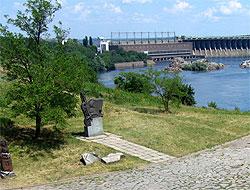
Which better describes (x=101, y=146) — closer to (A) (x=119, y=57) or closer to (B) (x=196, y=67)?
(B) (x=196, y=67)

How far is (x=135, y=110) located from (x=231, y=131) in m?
7.71

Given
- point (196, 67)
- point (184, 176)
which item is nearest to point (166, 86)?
point (184, 176)

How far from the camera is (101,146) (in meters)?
15.4

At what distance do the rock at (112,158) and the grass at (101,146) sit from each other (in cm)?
18

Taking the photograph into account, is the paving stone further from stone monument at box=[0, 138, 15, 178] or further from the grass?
stone monument at box=[0, 138, 15, 178]

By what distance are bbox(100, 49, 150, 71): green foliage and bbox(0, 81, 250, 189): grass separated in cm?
8342

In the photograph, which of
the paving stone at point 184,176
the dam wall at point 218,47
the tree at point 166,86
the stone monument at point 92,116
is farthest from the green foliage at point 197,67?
the paving stone at point 184,176

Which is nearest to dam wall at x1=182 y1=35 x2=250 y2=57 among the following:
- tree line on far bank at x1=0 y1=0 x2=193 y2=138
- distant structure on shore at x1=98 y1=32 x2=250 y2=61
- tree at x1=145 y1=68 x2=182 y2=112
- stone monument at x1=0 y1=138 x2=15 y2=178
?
distant structure on shore at x1=98 y1=32 x2=250 y2=61

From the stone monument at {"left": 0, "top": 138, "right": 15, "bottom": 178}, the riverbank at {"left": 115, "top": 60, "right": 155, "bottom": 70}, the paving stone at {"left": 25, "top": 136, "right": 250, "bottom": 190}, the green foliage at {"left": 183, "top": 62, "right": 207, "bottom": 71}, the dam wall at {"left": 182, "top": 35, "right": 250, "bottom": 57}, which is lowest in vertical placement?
the paving stone at {"left": 25, "top": 136, "right": 250, "bottom": 190}

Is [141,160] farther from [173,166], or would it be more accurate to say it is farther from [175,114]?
[175,114]

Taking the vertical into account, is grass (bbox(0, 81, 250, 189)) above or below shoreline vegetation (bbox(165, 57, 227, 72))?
below

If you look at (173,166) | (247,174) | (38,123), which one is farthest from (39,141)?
(247,174)

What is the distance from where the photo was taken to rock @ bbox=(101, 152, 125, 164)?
13.4 meters

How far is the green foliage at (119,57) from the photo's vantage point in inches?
4224
